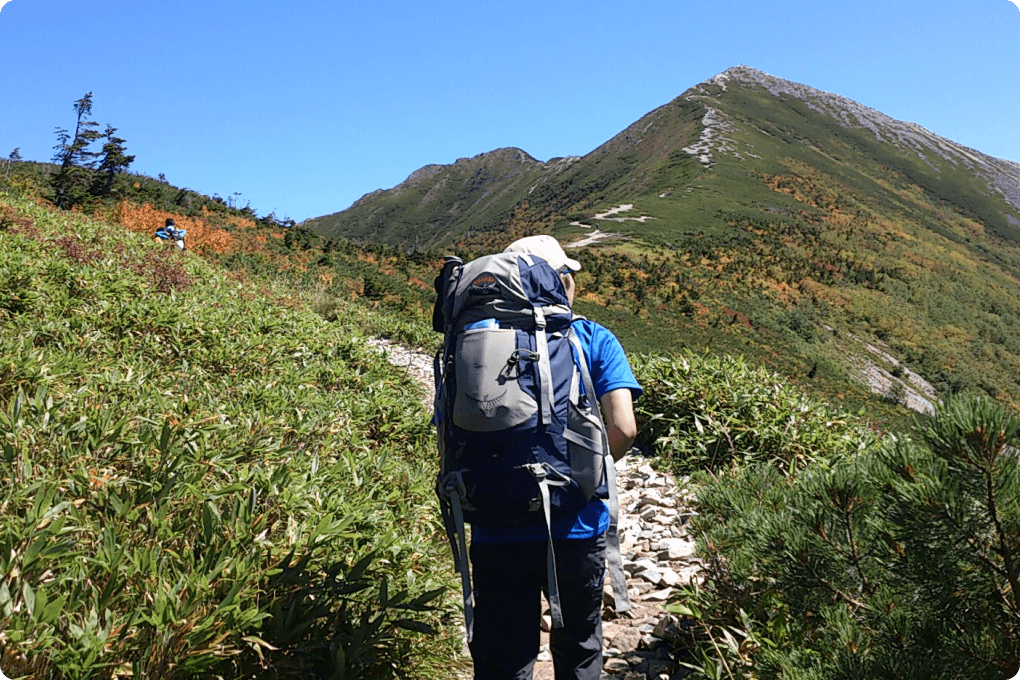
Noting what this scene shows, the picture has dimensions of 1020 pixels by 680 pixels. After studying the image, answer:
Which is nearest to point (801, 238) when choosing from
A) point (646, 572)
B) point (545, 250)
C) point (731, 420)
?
point (731, 420)

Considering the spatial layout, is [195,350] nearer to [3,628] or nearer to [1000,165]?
[3,628]

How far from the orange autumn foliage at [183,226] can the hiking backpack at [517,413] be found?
16.7 meters

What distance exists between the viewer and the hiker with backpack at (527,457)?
1.71 m

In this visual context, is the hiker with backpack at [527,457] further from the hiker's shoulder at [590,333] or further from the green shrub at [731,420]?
the green shrub at [731,420]

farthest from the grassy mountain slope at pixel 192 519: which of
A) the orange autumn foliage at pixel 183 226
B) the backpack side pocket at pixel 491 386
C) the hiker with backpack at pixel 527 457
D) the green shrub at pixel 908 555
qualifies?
the orange autumn foliage at pixel 183 226

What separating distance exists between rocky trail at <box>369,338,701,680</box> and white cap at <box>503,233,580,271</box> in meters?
1.32

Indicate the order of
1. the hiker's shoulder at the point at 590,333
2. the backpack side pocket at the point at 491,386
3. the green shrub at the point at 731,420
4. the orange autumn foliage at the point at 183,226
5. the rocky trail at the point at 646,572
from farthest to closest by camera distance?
the orange autumn foliage at the point at 183,226 → the green shrub at the point at 731,420 → the rocky trail at the point at 646,572 → the hiker's shoulder at the point at 590,333 → the backpack side pocket at the point at 491,386

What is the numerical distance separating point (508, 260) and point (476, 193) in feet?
472

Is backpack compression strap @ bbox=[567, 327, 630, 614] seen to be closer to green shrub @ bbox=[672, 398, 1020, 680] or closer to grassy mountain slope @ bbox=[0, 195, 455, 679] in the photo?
green shrub @ bbox=[672, 398, 1020, 680]

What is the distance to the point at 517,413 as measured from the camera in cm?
170

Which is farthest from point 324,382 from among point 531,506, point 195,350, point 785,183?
point 785,183

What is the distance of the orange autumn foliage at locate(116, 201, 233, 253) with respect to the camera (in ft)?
55.9

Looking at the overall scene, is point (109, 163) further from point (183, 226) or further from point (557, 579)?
point (557, 579)

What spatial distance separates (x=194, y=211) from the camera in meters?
22.2
